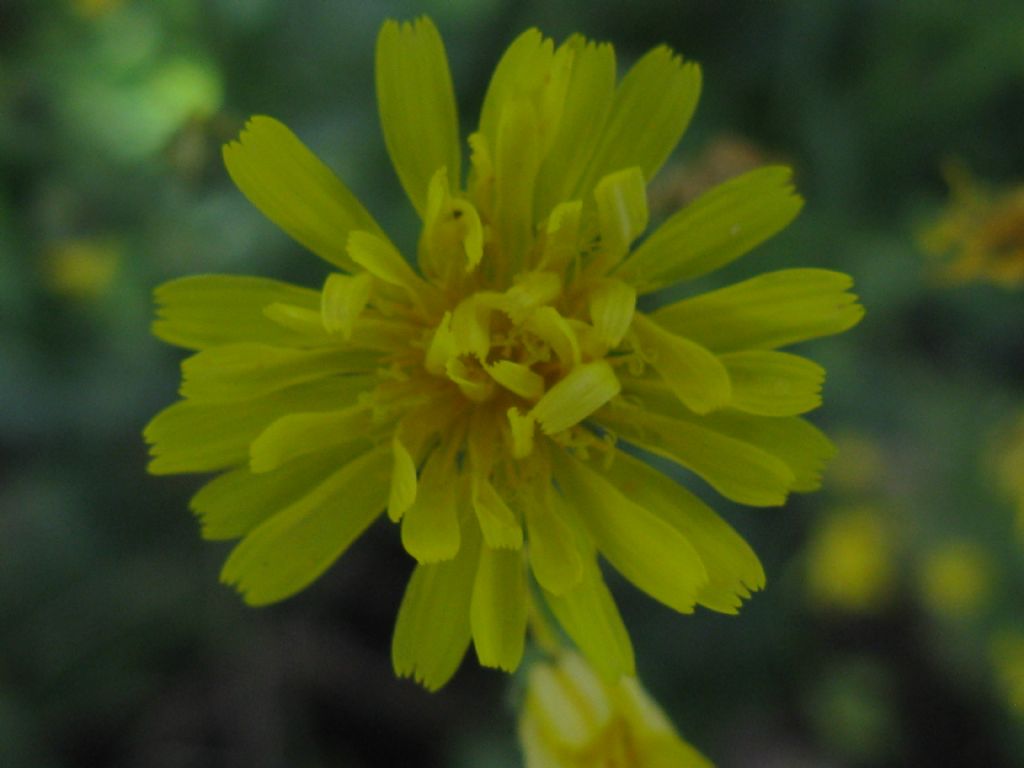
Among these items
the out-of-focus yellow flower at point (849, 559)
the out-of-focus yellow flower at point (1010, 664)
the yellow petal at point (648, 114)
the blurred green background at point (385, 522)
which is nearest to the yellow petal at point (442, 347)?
the yellow petal at point (648, 114)

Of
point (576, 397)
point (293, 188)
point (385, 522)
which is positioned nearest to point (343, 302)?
point (293, 188)

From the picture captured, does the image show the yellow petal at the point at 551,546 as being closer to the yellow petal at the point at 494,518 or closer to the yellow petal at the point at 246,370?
the yellow petal at the point at 494,518

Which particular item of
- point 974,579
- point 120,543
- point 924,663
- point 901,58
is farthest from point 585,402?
point 924,663

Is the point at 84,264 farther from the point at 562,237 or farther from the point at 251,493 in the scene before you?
the point at 562,237

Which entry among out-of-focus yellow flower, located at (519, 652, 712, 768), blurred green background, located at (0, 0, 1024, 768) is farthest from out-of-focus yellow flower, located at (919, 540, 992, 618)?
out-of-focus yellow flower, located at (519, 652, 712, 768)

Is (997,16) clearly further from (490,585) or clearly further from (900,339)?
→ (490,585)

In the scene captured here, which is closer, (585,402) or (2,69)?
(585,402)
